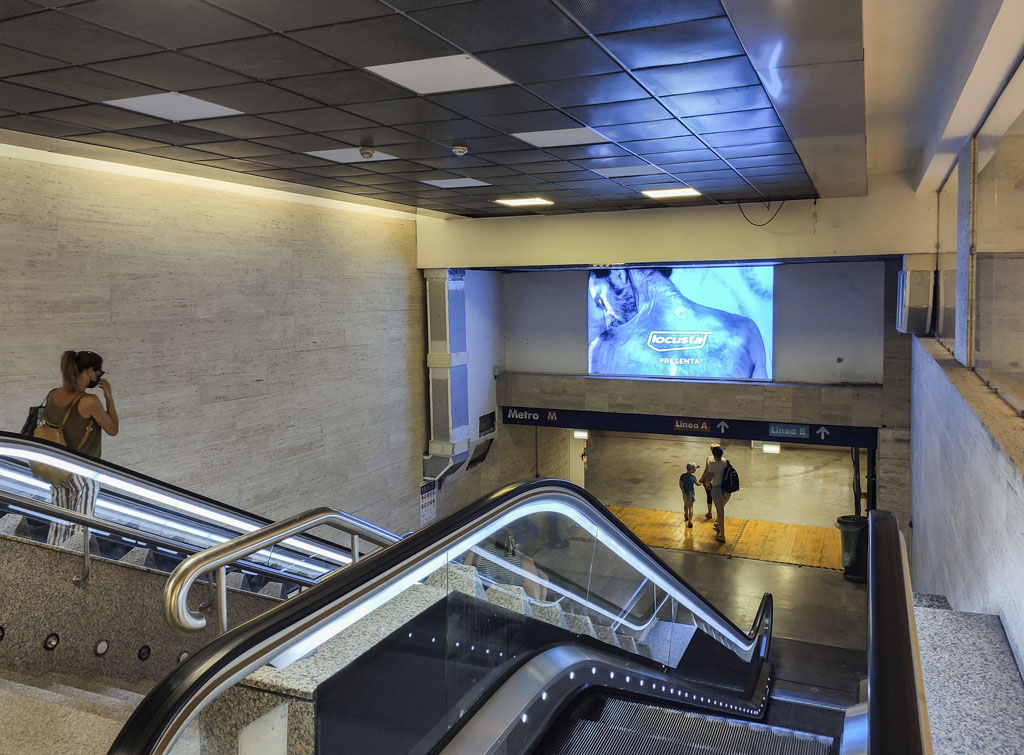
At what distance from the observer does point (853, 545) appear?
11.1 meters

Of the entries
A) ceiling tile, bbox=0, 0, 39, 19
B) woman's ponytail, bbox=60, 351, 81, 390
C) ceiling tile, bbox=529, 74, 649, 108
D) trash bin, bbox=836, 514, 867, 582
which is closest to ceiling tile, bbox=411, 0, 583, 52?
ceiling tile, bbox=529, 74, 649, 108

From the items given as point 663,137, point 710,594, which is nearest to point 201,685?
point 663,137

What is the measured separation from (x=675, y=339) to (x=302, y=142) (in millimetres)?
7550

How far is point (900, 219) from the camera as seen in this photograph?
8922 millimetres

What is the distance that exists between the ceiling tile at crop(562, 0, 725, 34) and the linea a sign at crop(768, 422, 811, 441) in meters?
8.90

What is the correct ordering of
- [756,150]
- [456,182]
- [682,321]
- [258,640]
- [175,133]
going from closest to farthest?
[258,640] → [175,133] → [756,150] → [456,182] → [682,321]

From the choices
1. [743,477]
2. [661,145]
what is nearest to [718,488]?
[743,477]

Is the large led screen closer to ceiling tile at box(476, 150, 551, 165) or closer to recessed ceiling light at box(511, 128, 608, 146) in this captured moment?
ceiling tile at box(476, 150, 551, 165)

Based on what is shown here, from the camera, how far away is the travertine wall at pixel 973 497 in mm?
2465

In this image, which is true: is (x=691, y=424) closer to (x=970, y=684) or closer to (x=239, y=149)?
(x=239, y=149)

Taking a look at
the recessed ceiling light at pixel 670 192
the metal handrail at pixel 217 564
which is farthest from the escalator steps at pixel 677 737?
the recessed ceiling light at pixel 670 192

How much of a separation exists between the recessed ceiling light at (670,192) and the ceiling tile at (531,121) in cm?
323

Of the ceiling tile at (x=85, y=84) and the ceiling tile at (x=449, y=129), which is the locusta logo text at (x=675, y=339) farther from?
the ceiling tile at (x=85, y=84)

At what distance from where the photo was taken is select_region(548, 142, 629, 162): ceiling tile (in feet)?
20.5
